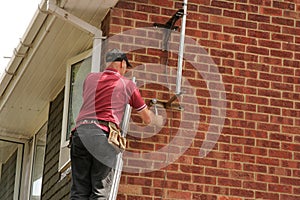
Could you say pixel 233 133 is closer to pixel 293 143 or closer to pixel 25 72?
pixel 293 143

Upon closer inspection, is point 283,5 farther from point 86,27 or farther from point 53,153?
point 53,153

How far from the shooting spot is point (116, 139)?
8.69 m

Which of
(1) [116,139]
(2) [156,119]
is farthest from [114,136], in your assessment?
(2) [156,119]

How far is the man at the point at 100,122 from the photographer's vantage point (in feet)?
28.4

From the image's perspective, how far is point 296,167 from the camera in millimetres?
10023

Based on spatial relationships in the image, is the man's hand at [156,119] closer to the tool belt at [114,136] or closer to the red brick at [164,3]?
the tool belt at [114,136]

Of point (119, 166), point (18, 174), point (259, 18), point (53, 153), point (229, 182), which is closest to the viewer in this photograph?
point (119, 166)

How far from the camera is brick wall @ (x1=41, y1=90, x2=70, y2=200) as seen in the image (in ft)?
40.1

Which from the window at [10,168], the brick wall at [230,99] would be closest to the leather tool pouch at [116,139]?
the brick wall at [230,99]

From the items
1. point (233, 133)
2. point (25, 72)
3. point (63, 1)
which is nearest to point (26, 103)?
point (25, 72)

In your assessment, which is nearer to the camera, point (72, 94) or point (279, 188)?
point (279, 188)

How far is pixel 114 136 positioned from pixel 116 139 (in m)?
0.03

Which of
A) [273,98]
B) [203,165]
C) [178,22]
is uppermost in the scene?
[178,22]

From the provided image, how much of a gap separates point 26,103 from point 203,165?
Result: 438 cm
